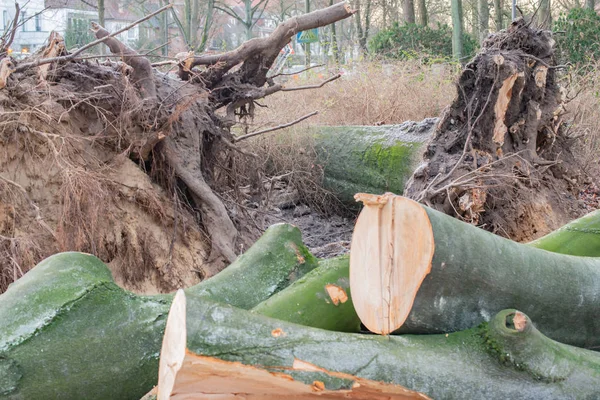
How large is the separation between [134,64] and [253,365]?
12.1 feet

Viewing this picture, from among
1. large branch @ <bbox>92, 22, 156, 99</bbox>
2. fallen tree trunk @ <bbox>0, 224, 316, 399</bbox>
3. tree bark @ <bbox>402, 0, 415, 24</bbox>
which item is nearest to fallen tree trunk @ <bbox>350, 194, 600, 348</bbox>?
fallen tree trunk @ <bbox>0, 224, 316, 399</bbox>

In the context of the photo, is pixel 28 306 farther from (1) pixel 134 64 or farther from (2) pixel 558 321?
(1) pixel 134 64

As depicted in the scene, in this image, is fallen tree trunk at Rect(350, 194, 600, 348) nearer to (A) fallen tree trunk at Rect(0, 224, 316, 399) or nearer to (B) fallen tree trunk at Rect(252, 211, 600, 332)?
(B) fallen tree trunk at Rect(252, 211, 600, 332)

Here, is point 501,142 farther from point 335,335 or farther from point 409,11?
point 409,11

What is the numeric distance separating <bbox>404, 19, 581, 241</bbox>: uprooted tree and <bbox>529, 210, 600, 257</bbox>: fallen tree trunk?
1.72 m

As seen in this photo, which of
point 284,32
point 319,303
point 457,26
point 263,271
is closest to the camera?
point 319,303

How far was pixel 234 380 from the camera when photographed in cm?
208

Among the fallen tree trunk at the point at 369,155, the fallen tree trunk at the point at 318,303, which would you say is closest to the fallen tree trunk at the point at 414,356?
the fallen tree trunk at the point at 318,303

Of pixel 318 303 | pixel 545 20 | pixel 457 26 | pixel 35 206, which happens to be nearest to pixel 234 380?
pixel 318 303

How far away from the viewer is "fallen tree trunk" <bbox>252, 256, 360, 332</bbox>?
268cm

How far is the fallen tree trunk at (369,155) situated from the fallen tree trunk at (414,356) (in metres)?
4.64

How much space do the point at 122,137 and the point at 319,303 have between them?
113 inches

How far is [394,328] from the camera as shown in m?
2.29

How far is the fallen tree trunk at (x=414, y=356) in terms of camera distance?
207 centimetres
